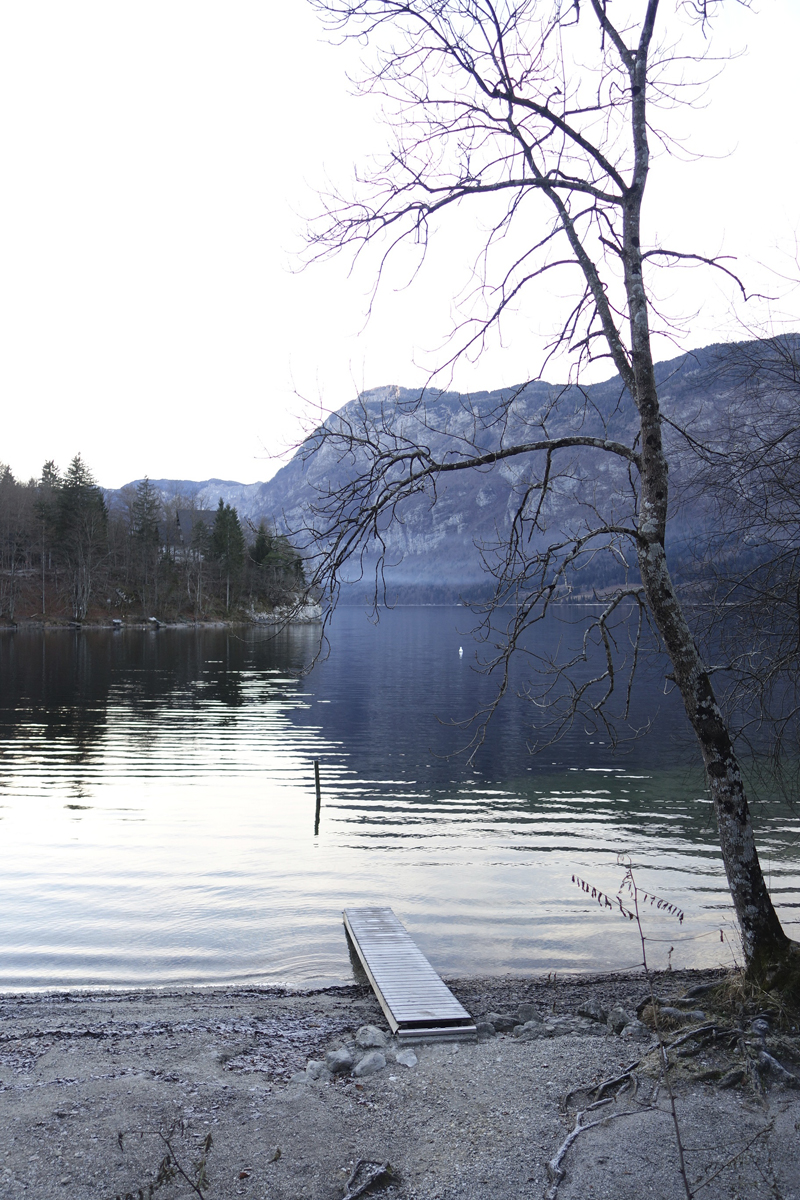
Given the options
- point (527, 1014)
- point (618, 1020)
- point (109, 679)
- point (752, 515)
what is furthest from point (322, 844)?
point (109, 679)

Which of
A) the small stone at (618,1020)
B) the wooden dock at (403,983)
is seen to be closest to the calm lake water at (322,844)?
the wooden dock at (403,983)

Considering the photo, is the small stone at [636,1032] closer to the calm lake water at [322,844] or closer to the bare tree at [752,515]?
the bare tree at [752,515]

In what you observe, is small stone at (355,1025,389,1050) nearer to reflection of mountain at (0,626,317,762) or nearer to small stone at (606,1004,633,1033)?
small stone at (606,1004,633,1033)

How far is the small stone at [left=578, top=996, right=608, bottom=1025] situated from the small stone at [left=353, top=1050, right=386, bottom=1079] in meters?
2.65

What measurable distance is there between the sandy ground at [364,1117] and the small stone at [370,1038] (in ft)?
0.94

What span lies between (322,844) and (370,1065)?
11.9 meters

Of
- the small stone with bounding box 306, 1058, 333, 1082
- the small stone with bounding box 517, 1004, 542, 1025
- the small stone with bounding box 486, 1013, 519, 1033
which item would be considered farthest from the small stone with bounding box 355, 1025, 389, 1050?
the small stone with bounding box 517, 1004, 542, 1025

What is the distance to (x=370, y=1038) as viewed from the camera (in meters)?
8.13

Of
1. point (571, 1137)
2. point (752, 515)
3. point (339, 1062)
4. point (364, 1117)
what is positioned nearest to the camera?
point (571, 1137)

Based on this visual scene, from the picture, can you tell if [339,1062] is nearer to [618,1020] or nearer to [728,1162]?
[618,1020]

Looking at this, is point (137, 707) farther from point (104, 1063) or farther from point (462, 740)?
point (104, 1063)

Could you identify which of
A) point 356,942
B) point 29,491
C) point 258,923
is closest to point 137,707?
Answer: point 258,923

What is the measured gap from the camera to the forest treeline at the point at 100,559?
374 feet

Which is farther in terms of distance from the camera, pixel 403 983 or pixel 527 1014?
pixel 403 983
